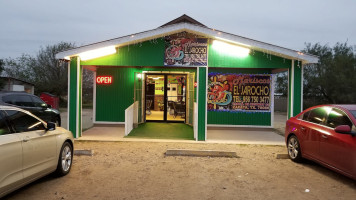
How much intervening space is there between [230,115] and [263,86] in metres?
1.83

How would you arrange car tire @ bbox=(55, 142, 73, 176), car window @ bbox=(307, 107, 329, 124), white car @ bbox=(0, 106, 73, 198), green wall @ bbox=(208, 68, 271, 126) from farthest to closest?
1. green wall @ bbox=(208, 68, 271, 126)
2. car window @ bbox=(307, 107, 329, 124)
3. car tire @ bbox=(55, 142, 73, 176)
4. white car @ bbox=(0, 106, 73, 198)

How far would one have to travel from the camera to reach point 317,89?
26.1m

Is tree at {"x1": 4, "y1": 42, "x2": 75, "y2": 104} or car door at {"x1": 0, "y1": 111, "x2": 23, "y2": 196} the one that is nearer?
car door at {"x1": 0, "y1": 111, "x2": 23, "y2": 196}

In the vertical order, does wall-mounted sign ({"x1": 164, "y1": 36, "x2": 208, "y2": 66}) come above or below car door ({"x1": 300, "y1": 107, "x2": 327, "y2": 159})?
above

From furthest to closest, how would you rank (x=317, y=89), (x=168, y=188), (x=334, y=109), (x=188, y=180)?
(x=317, y=89) → (x=334, y=109) → (x=188, y=180) → (x=168, y=188)

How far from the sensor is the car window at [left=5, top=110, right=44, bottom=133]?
449 cm

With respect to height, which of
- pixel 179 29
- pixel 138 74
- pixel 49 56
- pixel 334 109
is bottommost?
pixel 334 109

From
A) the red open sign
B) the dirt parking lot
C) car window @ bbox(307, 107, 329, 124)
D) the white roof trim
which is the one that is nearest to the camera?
the dirt parking lot

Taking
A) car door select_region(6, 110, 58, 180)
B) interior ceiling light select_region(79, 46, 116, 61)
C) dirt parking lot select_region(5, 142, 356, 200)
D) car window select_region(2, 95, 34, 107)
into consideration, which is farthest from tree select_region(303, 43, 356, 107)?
car door select_region(6, 110, 58, 180)

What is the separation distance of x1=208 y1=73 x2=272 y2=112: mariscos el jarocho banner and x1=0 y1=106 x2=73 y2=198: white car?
25.8ft

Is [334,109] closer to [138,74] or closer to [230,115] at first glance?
[230,115]

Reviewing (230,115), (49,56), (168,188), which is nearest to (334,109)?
(168,188)

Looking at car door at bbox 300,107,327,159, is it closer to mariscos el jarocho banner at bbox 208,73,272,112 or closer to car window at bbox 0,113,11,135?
mariscos el jarocho banner at bbox 208,73,272,112

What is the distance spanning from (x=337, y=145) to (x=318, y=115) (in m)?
1.21
